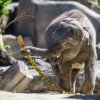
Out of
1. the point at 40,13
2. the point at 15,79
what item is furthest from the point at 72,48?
the point at 40,13

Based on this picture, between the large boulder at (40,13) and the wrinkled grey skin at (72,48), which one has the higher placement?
the wrinkled grey skin at (72,48)

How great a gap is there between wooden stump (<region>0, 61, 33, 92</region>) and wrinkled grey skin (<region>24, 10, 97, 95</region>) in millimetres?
475

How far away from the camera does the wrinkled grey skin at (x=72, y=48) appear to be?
5.93 metres

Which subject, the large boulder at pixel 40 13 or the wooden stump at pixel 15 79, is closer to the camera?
the wooden stump at pixel 15 79

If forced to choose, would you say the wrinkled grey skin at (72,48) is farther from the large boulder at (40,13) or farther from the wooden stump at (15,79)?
the large boulder at (40,13)

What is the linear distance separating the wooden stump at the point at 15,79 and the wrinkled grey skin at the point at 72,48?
47cm

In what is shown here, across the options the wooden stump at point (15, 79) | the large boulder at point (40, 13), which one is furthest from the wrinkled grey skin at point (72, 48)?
the large boulder at point (40, 13)

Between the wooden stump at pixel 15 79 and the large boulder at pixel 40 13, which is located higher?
the wooden stump at pixel 15 79

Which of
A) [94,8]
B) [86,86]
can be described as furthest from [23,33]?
[86,86]

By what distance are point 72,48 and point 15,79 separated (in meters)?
0.98

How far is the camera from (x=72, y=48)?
20.4ft

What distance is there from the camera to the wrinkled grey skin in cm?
593

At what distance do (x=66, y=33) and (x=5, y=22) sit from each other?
29.5 feet

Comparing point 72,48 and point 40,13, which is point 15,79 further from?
point 40,13
